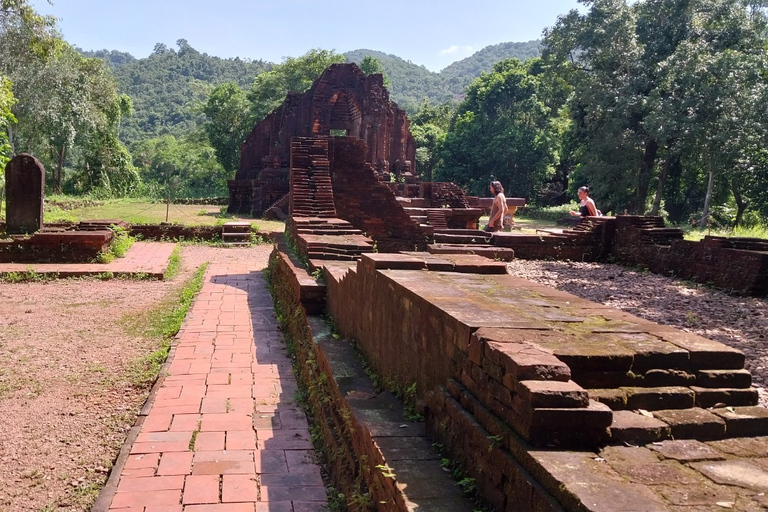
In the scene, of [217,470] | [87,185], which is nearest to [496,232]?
[217,470]

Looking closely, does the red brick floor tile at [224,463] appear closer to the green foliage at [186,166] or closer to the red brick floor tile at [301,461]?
the red brick floor tile at [301,461]

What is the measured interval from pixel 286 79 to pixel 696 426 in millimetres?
37321

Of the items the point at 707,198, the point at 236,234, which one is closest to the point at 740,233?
the point at 707,198

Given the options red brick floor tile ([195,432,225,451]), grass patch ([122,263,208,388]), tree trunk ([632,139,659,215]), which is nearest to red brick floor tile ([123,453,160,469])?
red brick floor tile ([195,432,225,451])

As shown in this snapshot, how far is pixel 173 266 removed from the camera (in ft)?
35.3

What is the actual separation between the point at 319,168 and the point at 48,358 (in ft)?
20.4

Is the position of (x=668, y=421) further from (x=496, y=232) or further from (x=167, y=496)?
(x=496, y=232)

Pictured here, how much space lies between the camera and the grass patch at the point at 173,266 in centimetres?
991

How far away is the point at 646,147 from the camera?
2219 cm

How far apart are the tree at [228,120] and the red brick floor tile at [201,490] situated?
109ft

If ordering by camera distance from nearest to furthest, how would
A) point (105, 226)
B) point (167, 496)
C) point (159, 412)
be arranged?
point (167, 496), point (159, 412), point (105, 226)

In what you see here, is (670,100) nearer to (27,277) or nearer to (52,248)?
(52,248)

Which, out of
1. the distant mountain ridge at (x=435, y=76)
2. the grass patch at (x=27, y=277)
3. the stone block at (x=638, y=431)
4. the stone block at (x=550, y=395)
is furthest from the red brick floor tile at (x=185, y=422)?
the distant mountain ridge at (x=435, y=76)

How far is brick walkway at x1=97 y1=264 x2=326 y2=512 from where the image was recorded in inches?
123
